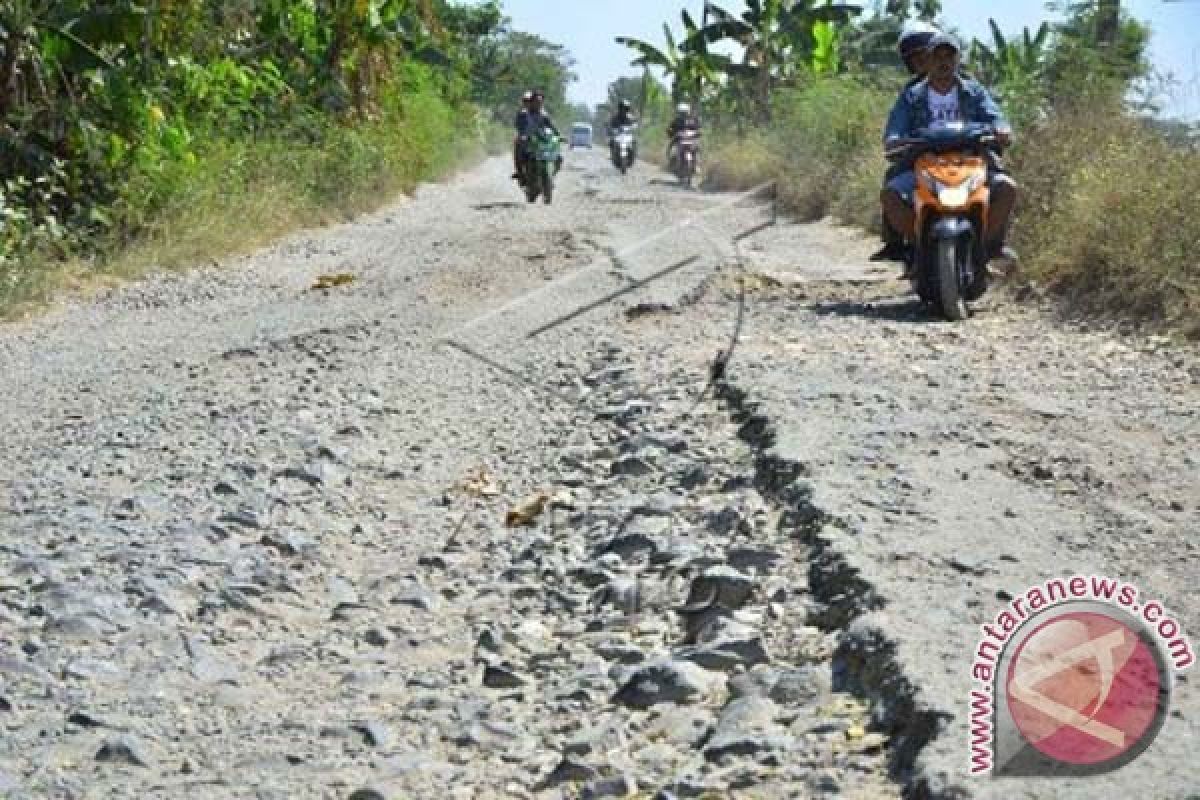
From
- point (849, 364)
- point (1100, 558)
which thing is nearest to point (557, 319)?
point (849, 364)

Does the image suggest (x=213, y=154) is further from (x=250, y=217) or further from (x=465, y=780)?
(x=465, y=780)

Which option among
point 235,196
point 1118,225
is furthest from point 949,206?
point 235,196

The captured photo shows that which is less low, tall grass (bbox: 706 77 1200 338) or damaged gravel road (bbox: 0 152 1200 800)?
tall grass (bbox: 706 77 1200 338)

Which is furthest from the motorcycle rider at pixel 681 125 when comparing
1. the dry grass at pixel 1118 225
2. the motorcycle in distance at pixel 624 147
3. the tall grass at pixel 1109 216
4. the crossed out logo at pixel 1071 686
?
the crossed out logo at pixel 1071 686

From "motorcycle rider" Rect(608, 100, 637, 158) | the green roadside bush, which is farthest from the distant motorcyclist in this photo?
the green roadside bush

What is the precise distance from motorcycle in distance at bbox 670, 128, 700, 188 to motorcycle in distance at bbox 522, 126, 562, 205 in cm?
872

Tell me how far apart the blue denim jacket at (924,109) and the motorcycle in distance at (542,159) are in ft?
35.6

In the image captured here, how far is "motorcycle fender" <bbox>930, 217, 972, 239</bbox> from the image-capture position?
6.93 metres

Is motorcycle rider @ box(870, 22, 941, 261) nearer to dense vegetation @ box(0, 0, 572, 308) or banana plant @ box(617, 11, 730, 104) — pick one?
dense vegetation @ box(0, 0, 572, 308)

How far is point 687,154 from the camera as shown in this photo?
27188 mm

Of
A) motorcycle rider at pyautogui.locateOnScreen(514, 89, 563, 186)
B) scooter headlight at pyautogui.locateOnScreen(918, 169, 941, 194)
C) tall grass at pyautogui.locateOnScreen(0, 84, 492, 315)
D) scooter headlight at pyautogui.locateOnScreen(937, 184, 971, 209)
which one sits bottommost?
tall grass at pyautogui.locateOnScreen(0, 84, 492, 315)

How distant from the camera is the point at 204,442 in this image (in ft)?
16.2

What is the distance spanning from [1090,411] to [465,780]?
9.65 feet

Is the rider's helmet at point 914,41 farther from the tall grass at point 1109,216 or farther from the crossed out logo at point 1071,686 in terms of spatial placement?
the crossed out logo at point 1071,686
